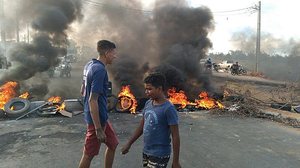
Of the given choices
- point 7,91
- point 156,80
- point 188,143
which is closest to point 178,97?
point 188,143

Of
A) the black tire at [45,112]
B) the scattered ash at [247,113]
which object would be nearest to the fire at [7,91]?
the black tire at [45,112]

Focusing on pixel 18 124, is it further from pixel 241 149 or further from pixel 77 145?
pixel 241 149

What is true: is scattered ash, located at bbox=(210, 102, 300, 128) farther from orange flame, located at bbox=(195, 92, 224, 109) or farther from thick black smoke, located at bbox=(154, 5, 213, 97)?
thick black smoke, located at bbox=(154, 5, 213, 97)

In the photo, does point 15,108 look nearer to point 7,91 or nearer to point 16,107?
point 16,107

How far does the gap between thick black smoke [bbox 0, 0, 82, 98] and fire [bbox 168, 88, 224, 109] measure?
7164mm

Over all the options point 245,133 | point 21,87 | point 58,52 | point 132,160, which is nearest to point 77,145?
point 132,160

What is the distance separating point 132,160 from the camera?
5.70 meters

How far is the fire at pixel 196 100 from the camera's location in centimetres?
1276

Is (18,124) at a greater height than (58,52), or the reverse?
(58,52)

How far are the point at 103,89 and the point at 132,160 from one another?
7.05 ft

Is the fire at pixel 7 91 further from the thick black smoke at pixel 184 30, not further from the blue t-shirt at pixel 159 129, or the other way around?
the blue t-shirt at pixel 159 129

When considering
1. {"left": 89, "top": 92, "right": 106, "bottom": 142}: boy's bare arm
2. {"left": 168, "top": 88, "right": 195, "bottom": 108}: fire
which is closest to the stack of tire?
{"left": 168, "top": 88, "right": 195, "bottom": 108}: fire

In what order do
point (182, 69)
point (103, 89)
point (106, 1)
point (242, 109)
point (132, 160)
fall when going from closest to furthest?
1. point (103, 89)
2. point (132, 160)
3. point (242, 109)
4. point (182, 69)
5. point (106, 1)

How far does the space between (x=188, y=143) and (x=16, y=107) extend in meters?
6.79
